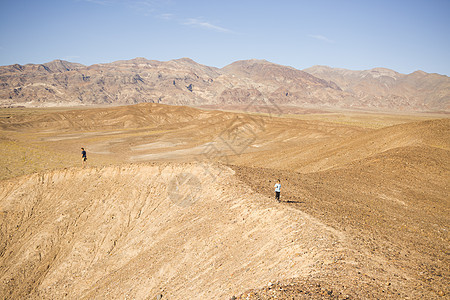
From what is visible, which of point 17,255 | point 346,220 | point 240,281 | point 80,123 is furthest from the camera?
point 80,123

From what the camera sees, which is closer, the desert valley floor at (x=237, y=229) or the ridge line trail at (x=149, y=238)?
the desert valley floor at (x=237, y=229)

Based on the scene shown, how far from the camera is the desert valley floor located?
29.8ft

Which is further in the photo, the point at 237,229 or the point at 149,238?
the point at 149,238

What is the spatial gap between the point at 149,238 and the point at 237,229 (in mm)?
6704

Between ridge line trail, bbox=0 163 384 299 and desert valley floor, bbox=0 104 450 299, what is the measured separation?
72 millimetres

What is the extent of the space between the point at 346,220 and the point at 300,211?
213 cm

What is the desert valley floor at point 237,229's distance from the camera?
29.8 ft

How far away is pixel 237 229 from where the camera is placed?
43.7 feet

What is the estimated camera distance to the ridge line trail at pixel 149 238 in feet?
34.4

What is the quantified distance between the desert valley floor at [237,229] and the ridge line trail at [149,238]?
2.8 inches

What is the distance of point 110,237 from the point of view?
61.8 feet

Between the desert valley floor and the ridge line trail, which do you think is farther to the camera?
the ridge line trail

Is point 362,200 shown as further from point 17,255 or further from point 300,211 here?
point 17,255

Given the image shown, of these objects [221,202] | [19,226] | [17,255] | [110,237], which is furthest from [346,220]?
[19,226]
